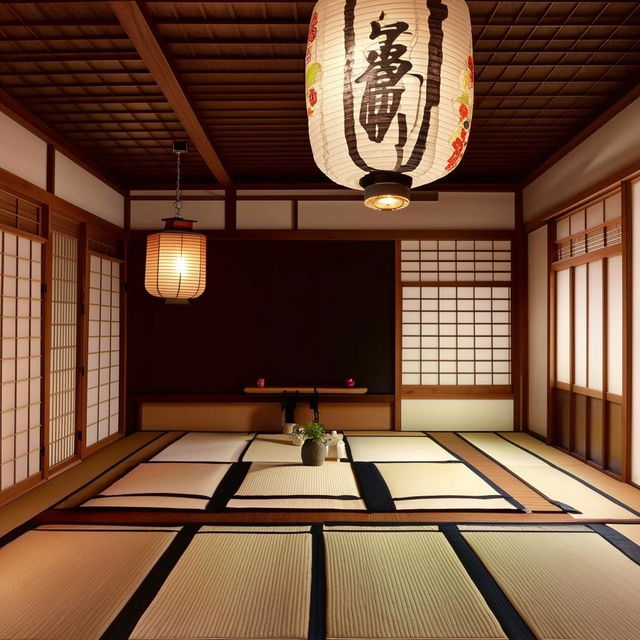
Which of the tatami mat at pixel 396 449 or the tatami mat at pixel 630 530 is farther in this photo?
the tatami mat at pixel 396 449

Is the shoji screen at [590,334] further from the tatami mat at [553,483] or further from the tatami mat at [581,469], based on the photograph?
the tatami mat at [553,483]

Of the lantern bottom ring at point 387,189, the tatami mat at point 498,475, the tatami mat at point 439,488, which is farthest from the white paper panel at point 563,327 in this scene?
the lantern bottom ring at point 387,189

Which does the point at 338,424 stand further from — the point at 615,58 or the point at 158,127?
the point at 615,58

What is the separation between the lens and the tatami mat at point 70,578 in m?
1.96

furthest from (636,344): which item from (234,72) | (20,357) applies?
(20,357)

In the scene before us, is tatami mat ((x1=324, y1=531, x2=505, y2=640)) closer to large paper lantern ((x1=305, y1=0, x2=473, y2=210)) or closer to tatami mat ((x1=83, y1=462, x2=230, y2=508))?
tatami mat ((x1=83, y1=462, x2=230, y2=508))

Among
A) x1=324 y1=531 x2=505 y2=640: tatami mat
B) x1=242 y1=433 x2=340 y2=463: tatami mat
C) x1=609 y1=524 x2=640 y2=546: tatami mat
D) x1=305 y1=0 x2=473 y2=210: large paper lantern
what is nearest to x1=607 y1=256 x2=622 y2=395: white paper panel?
x1=609 y1=524 x2=640 y2=546: tatami mat

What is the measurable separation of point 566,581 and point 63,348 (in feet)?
14.2

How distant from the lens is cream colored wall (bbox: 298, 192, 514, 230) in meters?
5.95

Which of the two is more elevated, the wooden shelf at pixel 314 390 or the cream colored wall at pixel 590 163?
the cream colored wall at pixel 590 163

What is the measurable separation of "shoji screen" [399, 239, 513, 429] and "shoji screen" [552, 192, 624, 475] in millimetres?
793

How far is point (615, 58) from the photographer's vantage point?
11.0ft

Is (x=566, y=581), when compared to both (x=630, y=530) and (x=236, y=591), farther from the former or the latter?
(x=236, y=591)

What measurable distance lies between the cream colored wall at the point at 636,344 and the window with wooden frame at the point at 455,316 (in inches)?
83.4
